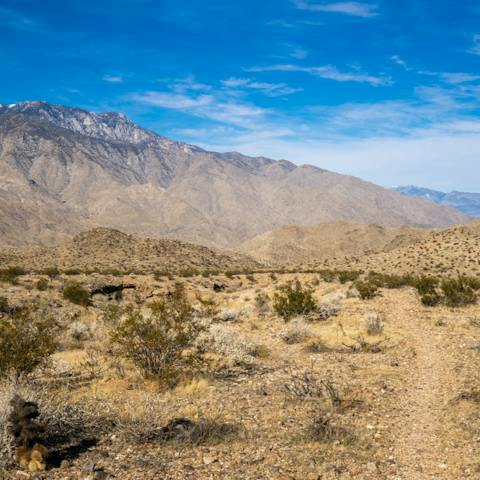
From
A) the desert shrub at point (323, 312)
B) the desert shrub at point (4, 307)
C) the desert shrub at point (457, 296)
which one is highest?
the desert shrub at point (457, 296)

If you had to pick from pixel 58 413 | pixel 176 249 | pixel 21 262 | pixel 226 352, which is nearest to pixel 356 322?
pixel 226 352

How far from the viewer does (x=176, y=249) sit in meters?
78.4

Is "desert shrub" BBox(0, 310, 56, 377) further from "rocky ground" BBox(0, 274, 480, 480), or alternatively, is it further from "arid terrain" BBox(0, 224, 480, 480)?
"rocky ground" BBox(0, 274, 480, 480)

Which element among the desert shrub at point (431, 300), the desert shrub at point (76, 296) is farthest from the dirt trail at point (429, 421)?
the desert shrub at point (76, 296)

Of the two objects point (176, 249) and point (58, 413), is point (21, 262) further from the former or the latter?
point (58, 413)

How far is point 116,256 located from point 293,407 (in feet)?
198

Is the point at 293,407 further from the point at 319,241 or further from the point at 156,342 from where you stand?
the point at 319,241

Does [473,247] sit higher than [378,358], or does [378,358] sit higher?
[473,247]

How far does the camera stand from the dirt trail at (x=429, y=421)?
6.97 metres

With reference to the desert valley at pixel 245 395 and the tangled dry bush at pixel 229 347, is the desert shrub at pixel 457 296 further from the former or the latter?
the tangled dry bush at pixel 229 347

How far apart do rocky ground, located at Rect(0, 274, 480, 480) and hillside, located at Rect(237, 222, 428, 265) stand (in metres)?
103

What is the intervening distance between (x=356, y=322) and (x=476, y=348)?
5.58 metres

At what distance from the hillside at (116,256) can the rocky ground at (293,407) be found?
148 feet

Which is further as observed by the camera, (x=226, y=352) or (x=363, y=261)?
(x=363, y=261)
